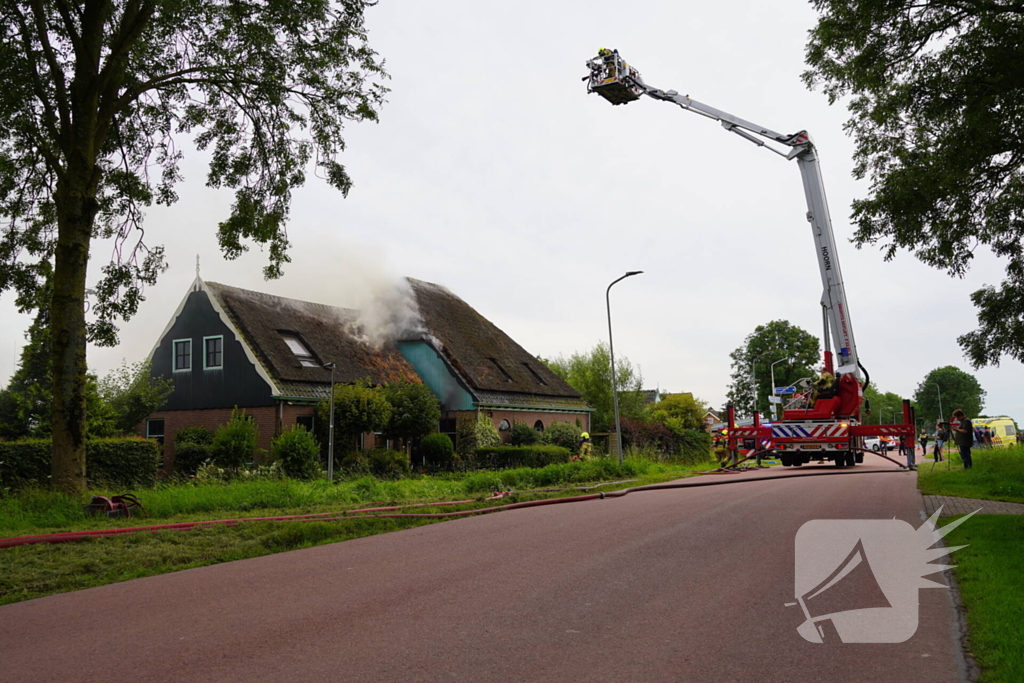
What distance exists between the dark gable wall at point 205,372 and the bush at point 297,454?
4.24 meters

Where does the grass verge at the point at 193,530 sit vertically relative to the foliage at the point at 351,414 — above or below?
below

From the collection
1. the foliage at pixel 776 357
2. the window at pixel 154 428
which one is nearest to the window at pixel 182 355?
the window at pixel 154 428

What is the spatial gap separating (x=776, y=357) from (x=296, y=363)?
60695 millimetres

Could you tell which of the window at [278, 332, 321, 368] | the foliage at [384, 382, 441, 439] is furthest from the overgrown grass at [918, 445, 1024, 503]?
the window at [278, 332, 321, 368]

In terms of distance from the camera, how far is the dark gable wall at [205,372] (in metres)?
27.5

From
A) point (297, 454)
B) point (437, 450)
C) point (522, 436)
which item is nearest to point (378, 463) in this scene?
point (437, 450)

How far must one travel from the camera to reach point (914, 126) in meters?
14.8

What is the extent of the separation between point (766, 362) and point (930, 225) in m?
68.8

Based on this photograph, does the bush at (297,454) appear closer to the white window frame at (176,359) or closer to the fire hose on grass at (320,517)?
the white window frame at (176,359)

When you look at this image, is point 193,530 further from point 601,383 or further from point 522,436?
point 601,383

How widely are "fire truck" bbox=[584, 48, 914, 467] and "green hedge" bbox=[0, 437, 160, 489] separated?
14.6 metres

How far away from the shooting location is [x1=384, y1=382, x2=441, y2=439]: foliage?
2878cm

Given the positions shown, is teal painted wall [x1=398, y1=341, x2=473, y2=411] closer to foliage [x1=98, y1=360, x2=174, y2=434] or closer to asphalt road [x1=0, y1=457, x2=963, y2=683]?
foliage [x1=98, y1=360, x2=174, y2=434]

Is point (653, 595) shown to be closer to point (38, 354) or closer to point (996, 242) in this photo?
point (996, 242)
